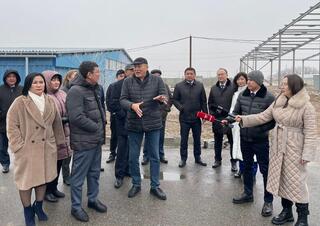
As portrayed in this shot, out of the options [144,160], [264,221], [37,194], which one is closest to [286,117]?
[264,221]

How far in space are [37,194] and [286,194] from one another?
9.34 feet

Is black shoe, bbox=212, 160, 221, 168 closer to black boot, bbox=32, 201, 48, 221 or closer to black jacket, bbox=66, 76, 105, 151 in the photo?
black jacket, bbox=66, 76, 105, 151

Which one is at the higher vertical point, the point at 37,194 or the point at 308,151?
the point at 308,151

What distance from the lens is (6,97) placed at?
19.1 feet

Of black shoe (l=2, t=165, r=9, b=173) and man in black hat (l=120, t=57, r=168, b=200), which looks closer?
man in black hat (l=120, t=57, r=168, b=200)

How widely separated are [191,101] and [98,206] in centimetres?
280

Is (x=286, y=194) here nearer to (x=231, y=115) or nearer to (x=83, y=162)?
(x=231, y=115)

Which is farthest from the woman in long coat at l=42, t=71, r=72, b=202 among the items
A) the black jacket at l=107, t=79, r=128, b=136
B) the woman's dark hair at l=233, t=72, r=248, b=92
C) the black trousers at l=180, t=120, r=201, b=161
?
the woman's dark hair at l=233, t=72, r=248, b=92

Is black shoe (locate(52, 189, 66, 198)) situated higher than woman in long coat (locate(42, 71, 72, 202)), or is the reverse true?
woman in long coat (locate(42, 71, 72, 202))

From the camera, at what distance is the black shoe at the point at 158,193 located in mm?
4809

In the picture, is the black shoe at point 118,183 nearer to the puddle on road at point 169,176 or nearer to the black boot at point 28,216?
the puddle on road at point 169,176

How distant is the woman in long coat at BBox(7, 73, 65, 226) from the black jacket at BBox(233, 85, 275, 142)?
2.40 metres

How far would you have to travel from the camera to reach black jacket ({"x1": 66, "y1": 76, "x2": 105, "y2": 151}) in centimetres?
395

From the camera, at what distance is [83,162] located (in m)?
4.14
